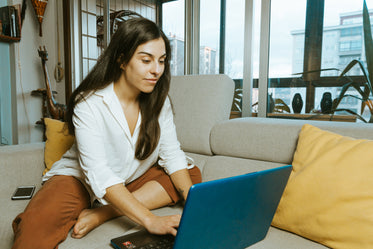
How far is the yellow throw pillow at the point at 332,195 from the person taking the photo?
74cm

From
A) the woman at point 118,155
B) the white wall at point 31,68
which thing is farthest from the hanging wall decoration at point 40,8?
the woman at point 118,155

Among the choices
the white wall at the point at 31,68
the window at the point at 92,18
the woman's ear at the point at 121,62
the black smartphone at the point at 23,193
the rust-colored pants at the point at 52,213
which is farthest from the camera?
the window at the point at 92,18

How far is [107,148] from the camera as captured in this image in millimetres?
1017

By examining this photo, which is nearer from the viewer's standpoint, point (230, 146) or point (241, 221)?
point (241, 221)

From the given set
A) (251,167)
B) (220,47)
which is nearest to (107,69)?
(251,167)

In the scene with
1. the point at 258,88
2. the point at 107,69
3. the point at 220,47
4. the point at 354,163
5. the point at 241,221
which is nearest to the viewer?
the point at 241,221

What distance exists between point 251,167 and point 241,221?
0.56 metres

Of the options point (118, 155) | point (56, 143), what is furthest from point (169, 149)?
point (56, 143)

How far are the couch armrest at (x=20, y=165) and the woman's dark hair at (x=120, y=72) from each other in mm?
364

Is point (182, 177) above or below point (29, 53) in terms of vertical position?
below

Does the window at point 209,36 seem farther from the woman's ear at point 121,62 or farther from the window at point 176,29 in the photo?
the woman's ear at point 121,62

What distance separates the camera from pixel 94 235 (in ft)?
2.85

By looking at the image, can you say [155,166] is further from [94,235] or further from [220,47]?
[220,47]

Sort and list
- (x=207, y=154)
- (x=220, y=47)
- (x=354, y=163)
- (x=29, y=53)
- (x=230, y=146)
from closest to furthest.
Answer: (x=354, y=163) < (x=230, y=146) < (x=207, y=154) < (x=220, y=47) < (x=29, y=53)
